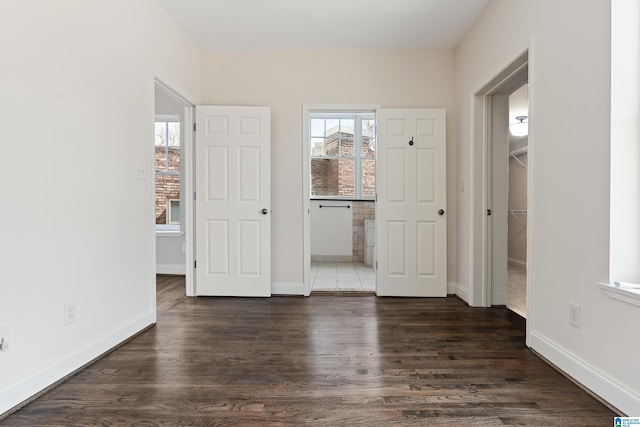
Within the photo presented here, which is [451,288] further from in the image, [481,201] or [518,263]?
[518,263]

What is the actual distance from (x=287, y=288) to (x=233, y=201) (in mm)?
1107

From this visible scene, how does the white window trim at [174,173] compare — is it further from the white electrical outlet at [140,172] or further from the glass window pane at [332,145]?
the glass window pane at [332,145]

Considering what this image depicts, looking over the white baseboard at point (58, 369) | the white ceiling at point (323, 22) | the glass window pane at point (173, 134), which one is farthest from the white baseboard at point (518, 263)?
the glass window pane at point (173, 134)

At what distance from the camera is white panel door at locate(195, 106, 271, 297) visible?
11.3ft

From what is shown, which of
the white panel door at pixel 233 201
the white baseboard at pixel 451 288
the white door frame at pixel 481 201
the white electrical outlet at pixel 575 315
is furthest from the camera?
the white baseboard at pixel 451 288

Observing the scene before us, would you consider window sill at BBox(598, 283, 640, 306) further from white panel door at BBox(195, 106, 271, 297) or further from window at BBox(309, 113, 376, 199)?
window at BBox(309, 113, 376, 199)

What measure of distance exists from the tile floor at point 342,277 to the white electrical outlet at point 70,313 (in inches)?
92.1

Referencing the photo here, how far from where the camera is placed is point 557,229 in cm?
194

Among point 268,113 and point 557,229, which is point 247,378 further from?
point 268,113

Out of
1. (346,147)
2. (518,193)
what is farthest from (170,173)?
(518,193)

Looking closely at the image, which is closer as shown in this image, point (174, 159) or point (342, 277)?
point (342, 277)

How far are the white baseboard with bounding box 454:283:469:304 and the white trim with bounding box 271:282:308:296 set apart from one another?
65.2 inches

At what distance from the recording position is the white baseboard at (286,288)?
11.8ft

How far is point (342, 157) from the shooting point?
5816mm
